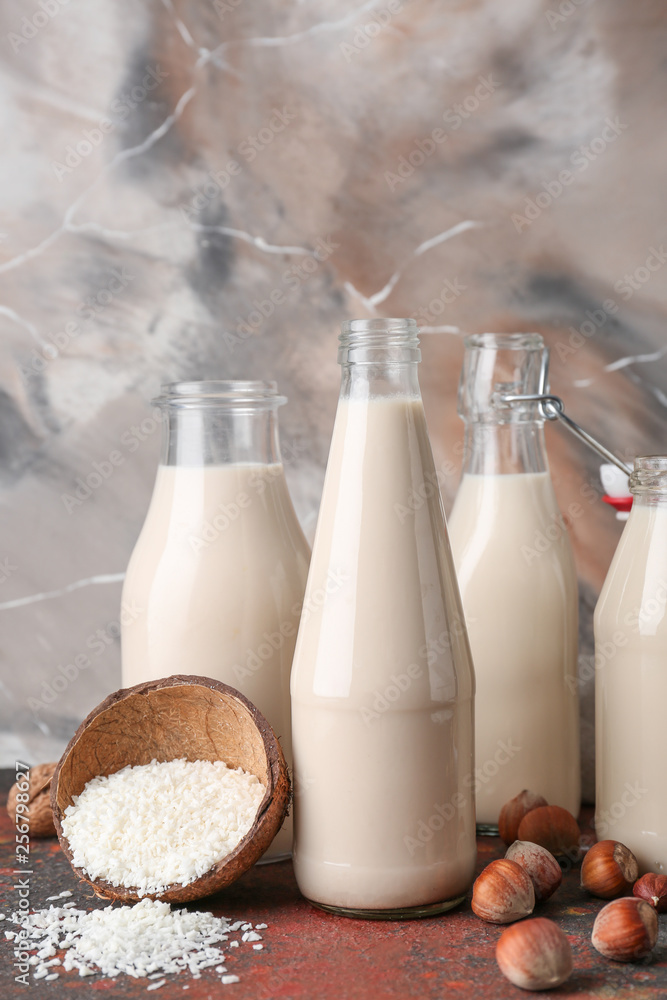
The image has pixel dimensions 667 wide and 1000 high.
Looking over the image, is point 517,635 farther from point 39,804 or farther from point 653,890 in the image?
point 39,804

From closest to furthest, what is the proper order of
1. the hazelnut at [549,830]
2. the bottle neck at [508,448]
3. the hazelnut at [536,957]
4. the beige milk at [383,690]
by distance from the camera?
the hazelnut at [536,957] → the beige milk at [383,690] → the hazelnut at [549,830] → the bottle neck at [508,448]

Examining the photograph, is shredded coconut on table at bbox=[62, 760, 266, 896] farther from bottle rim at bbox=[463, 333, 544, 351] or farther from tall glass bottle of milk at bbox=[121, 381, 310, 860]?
bottle rim at bbox=[463, 333, 544, 351]

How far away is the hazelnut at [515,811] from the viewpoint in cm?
89

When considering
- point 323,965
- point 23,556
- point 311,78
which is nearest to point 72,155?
point 311,78

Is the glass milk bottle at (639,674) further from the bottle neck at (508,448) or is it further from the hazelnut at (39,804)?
the hazelnut at (39,804)

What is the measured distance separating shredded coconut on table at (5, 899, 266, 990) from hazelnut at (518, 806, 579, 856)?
275 mm

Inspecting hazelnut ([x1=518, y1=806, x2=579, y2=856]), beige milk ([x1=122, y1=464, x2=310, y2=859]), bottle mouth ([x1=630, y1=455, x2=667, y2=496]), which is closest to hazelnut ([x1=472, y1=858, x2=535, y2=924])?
hazelnut ([x1=518, y1=806, x2=579, y2=856])

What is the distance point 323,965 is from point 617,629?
363 mm

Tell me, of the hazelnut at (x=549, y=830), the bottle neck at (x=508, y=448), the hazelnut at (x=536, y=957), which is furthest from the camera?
the bottle neck at (x=508, y=448)

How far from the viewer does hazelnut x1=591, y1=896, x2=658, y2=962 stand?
0.67 metres

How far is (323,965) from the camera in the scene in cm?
67

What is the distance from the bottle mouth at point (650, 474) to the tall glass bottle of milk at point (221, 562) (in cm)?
31

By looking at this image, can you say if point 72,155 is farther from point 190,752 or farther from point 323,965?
point 323,965

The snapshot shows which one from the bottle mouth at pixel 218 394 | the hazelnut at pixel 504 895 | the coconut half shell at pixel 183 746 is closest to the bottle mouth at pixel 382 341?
the bottle mouth at pixel 218 394
